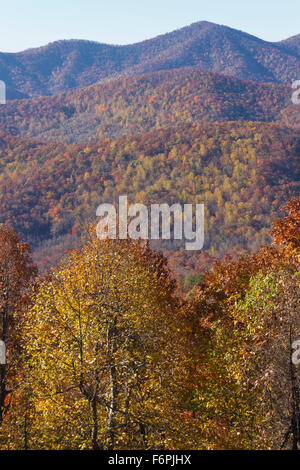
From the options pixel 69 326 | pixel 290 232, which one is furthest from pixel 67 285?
pixel 290 232

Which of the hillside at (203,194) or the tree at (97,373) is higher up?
the hillside at (203,194)

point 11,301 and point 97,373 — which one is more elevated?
point 11,301

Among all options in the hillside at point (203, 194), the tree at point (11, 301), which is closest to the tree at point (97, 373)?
the tree at point (11, 301)

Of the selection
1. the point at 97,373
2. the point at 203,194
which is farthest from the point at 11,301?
the point at 203,194

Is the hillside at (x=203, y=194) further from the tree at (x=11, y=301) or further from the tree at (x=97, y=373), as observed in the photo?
the tree at (x=97, y=373)

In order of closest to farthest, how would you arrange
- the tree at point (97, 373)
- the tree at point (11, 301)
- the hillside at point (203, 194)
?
1. the tree at point (97, 373)
2. the tree at point (11, 301)
3. the hillside at point (203, 194)

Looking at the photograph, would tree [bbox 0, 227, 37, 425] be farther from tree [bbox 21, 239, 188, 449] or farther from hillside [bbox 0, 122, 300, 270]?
hillside [bbox 0, 122, 300, 270]

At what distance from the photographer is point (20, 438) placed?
1734cm

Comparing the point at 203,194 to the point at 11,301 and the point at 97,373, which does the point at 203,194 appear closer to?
the point at 11,301

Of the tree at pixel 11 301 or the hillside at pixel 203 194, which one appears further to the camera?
the hillside at pixel 203 194

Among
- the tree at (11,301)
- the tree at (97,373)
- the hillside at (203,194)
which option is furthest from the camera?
the hillside at (203,194)

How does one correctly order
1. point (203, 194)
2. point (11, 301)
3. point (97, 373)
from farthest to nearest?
point (203, 194), point (11, 301), point (97, 373)

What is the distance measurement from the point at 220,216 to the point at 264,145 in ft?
167

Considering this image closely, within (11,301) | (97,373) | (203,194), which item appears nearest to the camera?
(97,373)
